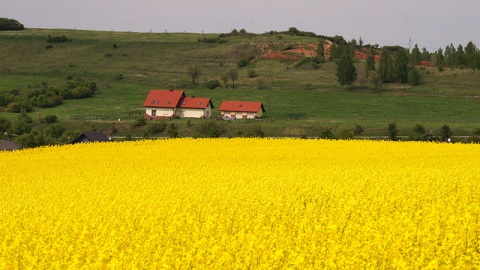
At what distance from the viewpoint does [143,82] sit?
148m

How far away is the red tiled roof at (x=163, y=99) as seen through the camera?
11188 centimetres

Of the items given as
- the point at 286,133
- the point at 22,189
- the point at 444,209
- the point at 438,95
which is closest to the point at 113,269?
the point at 444,209

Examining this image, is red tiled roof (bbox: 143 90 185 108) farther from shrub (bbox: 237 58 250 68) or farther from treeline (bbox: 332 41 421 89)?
shrub (bbox: 237 58 250 68)

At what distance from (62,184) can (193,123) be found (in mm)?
70448

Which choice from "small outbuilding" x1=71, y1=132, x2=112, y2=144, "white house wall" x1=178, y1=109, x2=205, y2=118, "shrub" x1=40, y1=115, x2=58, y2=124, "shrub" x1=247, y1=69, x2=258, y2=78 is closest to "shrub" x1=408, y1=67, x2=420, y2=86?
"shrub" x1=247, y1=69, x2=258, y2=78

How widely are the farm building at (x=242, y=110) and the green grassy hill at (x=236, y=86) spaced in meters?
2.60

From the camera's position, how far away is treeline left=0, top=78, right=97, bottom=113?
11994 cm

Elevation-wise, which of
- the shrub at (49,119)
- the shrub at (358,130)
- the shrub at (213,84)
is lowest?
the shrub at (49,119)

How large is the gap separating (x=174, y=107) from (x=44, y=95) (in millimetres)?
30299

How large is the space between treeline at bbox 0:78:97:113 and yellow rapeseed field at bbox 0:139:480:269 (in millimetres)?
91252

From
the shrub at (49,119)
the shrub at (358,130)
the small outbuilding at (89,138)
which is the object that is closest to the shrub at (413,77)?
the shrub at (358,130)

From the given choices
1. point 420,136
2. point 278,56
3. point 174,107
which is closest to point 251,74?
point 278,56

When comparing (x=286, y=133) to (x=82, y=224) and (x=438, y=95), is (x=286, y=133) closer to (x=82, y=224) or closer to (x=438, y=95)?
(x=438, y=95)

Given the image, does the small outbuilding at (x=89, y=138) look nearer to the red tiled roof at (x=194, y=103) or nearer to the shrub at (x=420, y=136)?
the shrub at (x=420, y=136)
